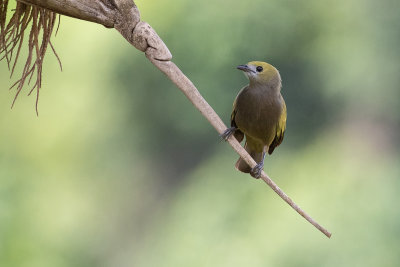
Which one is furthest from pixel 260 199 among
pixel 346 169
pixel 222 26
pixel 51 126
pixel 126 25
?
pixel 126 25

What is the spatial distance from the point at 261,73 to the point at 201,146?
152 inches

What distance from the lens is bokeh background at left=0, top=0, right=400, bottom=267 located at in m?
4.96

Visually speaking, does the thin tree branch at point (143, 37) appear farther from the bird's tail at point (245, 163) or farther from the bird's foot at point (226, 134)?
the bird's tail at point (245, 163)

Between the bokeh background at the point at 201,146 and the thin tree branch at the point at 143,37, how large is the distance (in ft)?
11.5

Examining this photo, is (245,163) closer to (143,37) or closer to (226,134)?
(226,134)

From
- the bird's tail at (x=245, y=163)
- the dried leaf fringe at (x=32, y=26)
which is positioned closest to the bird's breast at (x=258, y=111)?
the bird's tail at (x=245, y=163)

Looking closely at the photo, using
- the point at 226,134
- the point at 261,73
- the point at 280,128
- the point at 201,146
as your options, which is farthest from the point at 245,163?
the point at 201,146

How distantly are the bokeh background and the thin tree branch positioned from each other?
3505 millimetres

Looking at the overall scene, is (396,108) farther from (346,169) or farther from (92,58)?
(92,58)

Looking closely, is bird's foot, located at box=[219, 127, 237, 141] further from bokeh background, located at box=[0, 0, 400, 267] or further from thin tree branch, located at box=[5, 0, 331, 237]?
bokeh background, located at box=[0, 0, 400, 267]

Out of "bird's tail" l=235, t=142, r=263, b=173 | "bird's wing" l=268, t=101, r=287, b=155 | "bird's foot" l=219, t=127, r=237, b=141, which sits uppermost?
"bird's foot" l=219, t=127, r=237, b=141

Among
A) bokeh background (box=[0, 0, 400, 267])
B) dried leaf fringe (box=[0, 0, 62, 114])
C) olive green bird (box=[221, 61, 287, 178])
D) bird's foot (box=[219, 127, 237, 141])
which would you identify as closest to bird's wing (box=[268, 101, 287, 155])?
olive green bird (box=[221, 61, 287, 178])

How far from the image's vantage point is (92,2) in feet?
4.10

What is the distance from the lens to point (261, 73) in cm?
189
